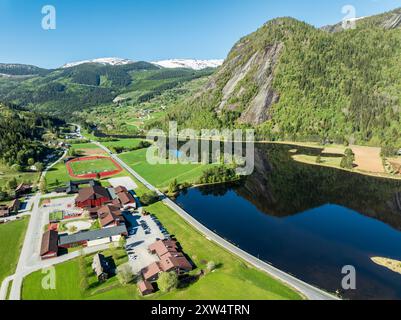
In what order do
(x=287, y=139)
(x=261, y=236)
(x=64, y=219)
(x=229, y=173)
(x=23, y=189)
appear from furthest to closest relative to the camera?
1. (x=287, y=139)
2. (x=229, y=173)
3. (x=23, y=189)
4. (x=64, y=219)
5. (x=261, y=236)

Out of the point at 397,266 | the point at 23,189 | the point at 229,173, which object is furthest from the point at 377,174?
the point at 23,189

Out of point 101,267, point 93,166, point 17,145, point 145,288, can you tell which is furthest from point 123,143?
point 145,288

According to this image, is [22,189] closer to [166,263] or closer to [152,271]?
[152,271]

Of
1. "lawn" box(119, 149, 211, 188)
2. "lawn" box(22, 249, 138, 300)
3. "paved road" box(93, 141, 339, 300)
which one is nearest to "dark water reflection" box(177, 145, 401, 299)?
"paved road" box(93, 141, 339, 300)

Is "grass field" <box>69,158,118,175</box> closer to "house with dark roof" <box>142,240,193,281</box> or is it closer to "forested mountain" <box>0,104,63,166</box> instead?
"forested mountain" <box>0,104,63,166</box>
